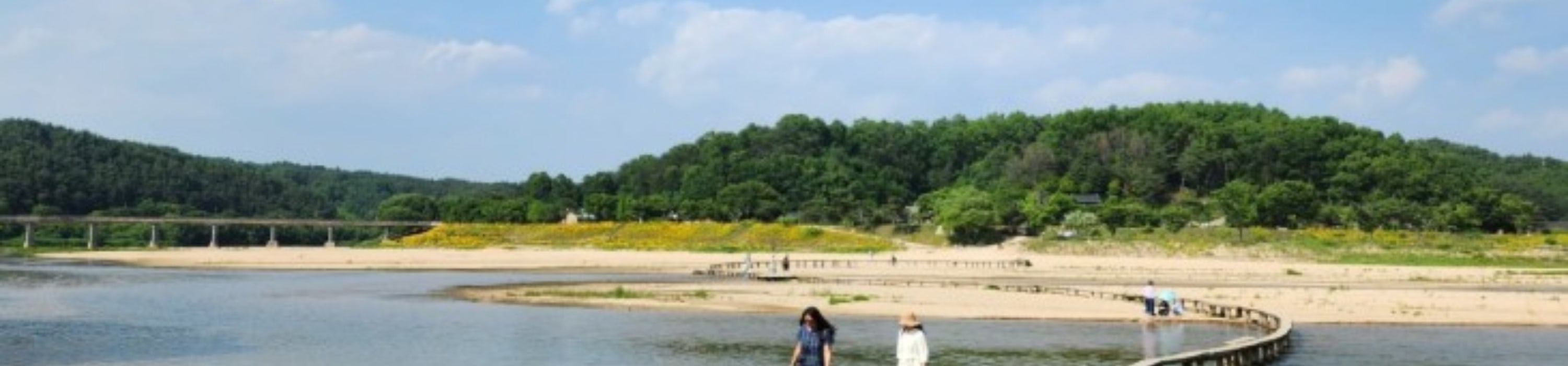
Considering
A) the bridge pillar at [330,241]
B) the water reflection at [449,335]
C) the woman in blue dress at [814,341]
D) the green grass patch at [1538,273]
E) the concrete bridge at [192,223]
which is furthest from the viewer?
the bridge pillar at [330,241]

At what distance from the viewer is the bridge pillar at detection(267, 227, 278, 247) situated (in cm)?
17238

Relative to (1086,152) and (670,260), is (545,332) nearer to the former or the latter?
(670,260)

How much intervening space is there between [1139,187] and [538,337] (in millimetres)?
129681

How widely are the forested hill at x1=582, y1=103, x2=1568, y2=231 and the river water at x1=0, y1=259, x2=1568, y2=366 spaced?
78.7m

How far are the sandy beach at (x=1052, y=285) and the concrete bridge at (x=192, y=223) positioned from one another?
61.8m

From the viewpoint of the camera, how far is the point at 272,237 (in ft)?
573

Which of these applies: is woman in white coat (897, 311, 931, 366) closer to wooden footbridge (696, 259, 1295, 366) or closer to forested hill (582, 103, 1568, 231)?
wooden footbridge (696, 259, 1295, 366)

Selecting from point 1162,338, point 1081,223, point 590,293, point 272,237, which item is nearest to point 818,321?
point 1162,338

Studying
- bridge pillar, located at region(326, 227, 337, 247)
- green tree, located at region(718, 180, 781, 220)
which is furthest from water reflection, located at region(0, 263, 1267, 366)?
bridge pillar, located at region(326, 227, 337, 247)

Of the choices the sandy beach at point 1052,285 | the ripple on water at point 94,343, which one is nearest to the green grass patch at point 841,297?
the sandy beach at point 1052,285

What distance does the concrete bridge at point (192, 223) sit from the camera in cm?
16475

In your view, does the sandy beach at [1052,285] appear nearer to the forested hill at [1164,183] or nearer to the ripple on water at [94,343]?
the ripple on water at [94,343]

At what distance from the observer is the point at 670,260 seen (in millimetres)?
100000

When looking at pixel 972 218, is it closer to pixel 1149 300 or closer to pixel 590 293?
pixel 590 293
